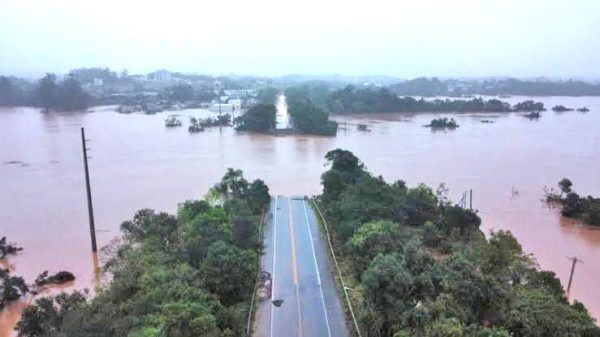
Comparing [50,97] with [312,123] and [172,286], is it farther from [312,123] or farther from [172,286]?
[172,286]

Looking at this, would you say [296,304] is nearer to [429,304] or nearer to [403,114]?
[429,304]

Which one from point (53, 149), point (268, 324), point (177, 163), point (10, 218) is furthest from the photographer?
point (53, 149)

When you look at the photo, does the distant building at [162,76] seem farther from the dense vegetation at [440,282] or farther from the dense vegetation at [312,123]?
the dense vegetation at [440,282]

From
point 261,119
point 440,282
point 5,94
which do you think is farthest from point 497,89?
point 440,282

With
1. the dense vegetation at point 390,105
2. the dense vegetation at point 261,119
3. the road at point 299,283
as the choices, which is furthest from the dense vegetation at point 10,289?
the dense vegetation at point 390,105

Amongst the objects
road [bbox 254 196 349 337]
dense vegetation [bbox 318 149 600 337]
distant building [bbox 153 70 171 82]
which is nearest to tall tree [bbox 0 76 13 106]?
distant building [bbox 153 70 171 82]

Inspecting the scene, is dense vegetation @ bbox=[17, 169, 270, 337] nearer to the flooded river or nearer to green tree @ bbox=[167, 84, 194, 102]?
the flooded river

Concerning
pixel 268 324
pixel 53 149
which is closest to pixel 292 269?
pixel 268 324
